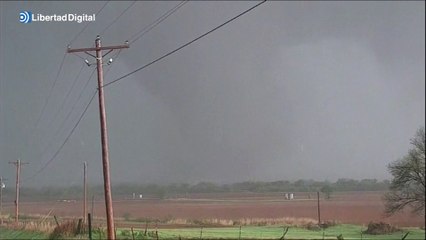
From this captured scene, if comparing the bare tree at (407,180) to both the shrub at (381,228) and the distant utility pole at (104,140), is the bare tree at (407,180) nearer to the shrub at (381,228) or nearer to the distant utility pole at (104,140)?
the shrub at (381,228)

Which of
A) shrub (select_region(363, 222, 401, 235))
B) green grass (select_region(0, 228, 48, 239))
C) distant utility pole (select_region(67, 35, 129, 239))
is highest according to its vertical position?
distant utility pole (select_region(67, 35, 129, 239))

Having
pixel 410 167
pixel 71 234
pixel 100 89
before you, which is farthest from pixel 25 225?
pixel 410 167

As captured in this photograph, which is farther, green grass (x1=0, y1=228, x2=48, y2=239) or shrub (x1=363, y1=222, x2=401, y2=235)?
shrub (x1=363, y1=222, x2=401, y2=235)

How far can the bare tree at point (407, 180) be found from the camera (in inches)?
1583

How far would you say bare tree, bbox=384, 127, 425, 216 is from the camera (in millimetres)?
40219

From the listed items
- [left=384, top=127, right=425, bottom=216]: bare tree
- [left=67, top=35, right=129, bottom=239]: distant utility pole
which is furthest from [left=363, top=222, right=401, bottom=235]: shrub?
[left=67, top=35, right=129, bottom=239]: distant utility pole

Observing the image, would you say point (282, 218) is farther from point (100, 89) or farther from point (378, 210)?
point (100, 89)

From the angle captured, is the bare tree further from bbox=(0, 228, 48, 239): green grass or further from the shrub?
bbox=(0, 228, 48, 239): green grass

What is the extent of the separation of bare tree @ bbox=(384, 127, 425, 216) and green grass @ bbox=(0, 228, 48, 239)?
2918 centimetres

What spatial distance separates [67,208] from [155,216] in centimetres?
1375

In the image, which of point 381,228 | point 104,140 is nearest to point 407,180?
point 381,228

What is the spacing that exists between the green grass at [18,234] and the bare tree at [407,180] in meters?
29.2

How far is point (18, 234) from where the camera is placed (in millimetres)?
49969

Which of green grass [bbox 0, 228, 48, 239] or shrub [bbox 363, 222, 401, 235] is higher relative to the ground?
green grass [bbox 0, 228, 48, 239]
